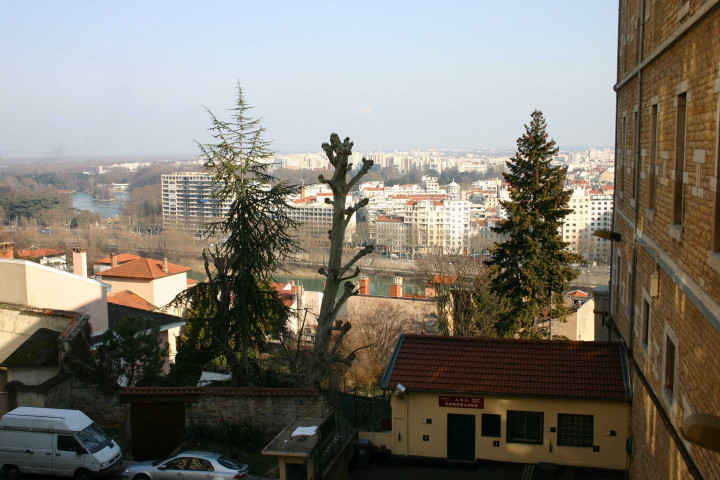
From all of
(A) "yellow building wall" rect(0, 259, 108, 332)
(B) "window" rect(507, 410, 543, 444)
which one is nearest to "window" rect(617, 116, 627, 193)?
(B) "window" rect(507, 410, 543, 444)

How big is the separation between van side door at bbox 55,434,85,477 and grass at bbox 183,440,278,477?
119cm

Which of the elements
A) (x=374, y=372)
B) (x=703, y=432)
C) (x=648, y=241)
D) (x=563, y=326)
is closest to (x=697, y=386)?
(x=703, y=432)

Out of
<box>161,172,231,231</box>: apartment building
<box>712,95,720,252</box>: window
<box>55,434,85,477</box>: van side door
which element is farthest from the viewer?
<box>161,172,231,231</box>: apartment building

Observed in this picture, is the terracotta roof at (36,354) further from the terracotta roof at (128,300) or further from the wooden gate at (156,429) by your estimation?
the terracotta roof at (128,300)

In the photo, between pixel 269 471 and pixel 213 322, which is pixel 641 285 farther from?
pixel 213 322

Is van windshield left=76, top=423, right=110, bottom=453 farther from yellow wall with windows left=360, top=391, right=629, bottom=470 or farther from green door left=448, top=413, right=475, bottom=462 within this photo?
green door left=448, top=413, right=475, bottom=462

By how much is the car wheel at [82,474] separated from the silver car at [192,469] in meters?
0.53

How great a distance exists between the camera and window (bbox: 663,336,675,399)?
5006mm

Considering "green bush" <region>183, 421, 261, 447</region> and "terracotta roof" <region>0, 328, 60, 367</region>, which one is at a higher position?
"terracotta roof" <region>0, 328, 60, 367</region>

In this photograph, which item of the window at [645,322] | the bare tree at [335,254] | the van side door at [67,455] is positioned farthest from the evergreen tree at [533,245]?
the van side door at [67,455]

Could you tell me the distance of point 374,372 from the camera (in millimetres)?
21406

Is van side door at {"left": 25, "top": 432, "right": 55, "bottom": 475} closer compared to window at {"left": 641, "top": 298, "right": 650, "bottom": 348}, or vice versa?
window at {"left": 641, "top": 298, "right": 650, "bottom": 348}

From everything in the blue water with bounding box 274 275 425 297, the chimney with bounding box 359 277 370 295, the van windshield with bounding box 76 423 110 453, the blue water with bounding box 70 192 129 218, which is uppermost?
the van windshield with bounding box 76 423 110 453

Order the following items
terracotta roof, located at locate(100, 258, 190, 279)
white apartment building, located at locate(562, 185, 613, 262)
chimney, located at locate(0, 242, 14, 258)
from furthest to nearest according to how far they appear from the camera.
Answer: white apartment building, located at locate(562, 185, 613, 262) < terracotta roof, located at locate(100, 258, 190, 279) < chimney, located at locate(0, 242, 14, 258)
